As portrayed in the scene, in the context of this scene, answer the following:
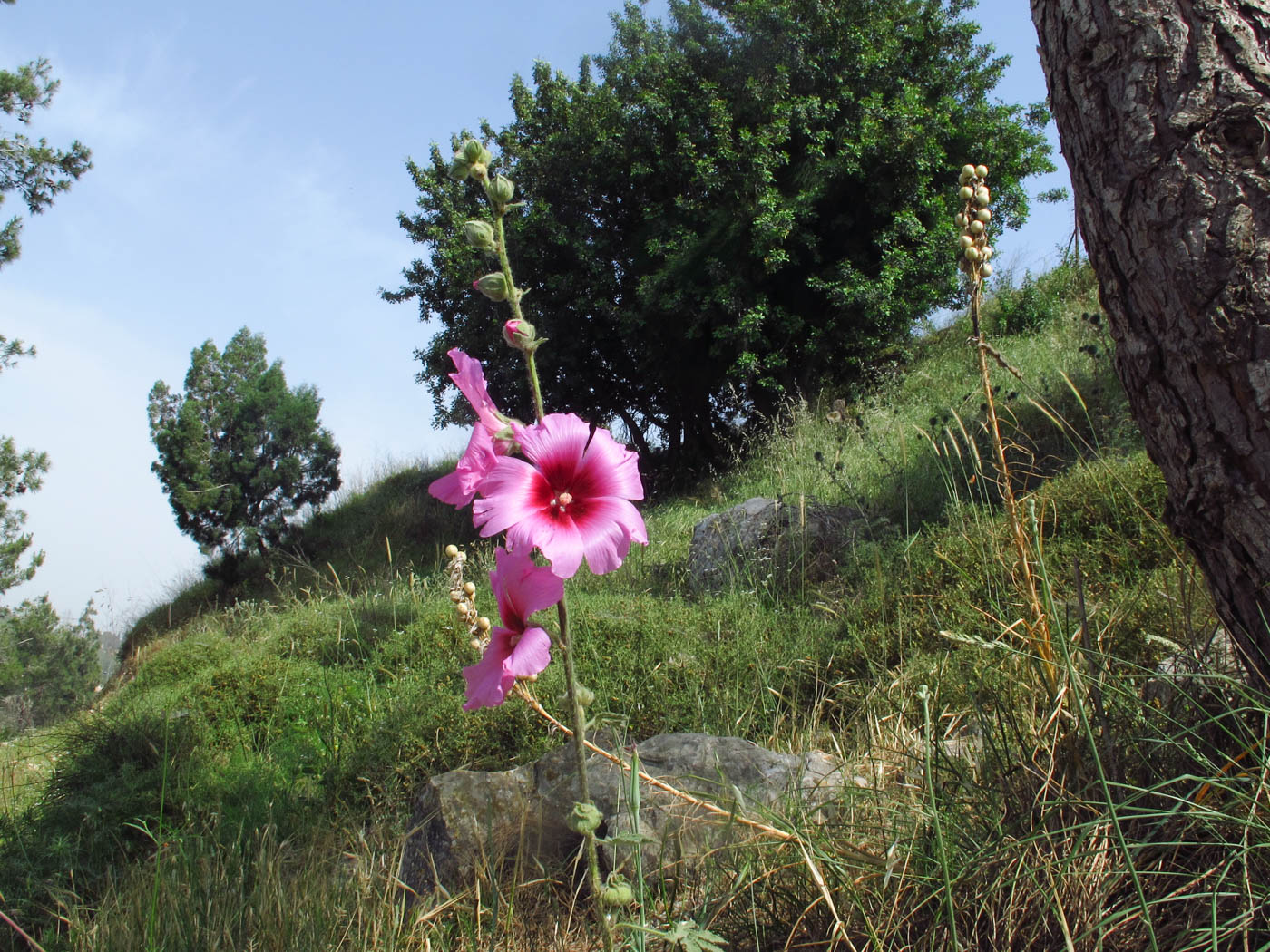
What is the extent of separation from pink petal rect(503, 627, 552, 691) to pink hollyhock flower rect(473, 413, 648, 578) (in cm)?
11

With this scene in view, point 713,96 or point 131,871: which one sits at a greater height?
point 713,96

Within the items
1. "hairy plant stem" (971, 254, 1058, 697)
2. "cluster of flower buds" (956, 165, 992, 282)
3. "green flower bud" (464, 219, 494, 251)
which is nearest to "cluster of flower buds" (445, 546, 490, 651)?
"green flower bud" (464, 219, 494, 251)

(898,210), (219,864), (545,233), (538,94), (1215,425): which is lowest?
(219,864)

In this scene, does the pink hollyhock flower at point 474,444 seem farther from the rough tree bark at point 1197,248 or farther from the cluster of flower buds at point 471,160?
the rough tree bark at point 1197,248

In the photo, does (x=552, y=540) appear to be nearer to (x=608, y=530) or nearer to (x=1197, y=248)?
(x=608, y=530)

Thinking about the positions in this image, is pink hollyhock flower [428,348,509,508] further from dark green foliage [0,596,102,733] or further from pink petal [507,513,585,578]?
dark green foliage [0,596,102,733]

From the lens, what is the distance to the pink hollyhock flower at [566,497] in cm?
102

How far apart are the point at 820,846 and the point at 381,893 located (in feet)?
3.82

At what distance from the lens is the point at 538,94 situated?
49.2ft

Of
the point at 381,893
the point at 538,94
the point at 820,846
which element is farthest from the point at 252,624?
the point at 538,94

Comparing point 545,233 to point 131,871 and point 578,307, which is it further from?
point 131,871

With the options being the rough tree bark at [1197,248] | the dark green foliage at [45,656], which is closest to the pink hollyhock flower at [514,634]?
the rough tree bark at [1197,248]

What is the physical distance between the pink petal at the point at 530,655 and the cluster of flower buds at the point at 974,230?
115cm

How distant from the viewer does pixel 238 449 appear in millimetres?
15586
